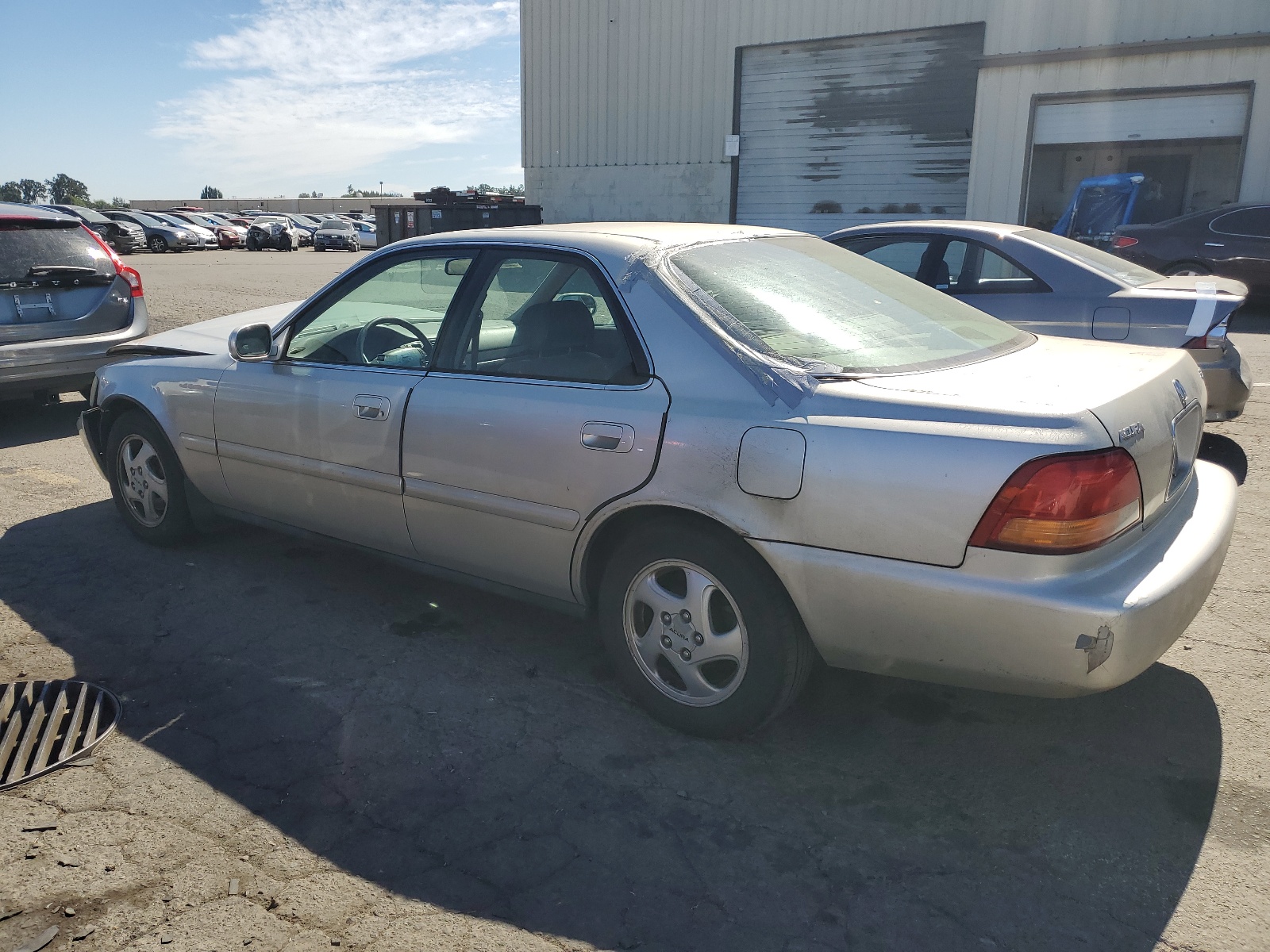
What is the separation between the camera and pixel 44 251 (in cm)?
707

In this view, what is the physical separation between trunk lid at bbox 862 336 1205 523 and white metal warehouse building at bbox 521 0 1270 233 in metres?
16.1

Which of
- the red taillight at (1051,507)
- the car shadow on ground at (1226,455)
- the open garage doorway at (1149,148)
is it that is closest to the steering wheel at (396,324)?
the red taillight at (1051,507)

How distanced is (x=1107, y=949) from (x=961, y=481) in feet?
3.57

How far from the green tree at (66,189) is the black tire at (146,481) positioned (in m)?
77.0

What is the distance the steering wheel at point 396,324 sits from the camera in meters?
3.72

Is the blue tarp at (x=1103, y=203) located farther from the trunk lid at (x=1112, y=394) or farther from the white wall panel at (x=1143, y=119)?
the trunk lid at (x=1112, y=394)

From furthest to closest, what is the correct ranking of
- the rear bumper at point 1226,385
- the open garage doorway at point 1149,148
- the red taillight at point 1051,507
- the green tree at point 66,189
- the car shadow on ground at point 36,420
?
the green tree at point 66,189, the open garage doorway at point 1149,148, the car shadow on ground at point 36,420, the rear bumper at point 1226,385, the red taillight at point 1051,507

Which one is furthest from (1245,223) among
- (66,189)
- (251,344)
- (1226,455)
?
(66,189)

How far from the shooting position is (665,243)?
132 inches

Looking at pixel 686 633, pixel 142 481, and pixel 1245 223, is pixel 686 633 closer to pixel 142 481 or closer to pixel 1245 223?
pixel 142 481

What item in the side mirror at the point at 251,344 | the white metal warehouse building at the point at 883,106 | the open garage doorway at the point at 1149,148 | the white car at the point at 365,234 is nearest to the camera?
the side mirror at the point at 251,344

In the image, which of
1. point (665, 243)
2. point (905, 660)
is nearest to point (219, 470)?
point (665, 243)

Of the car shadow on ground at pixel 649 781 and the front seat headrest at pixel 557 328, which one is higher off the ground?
the front seat headrest at pixel 557 328

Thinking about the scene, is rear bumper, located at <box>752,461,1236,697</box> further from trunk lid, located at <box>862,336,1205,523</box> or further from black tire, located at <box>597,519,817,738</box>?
trunk lid, located at <box>862,336,1205,523</box>
